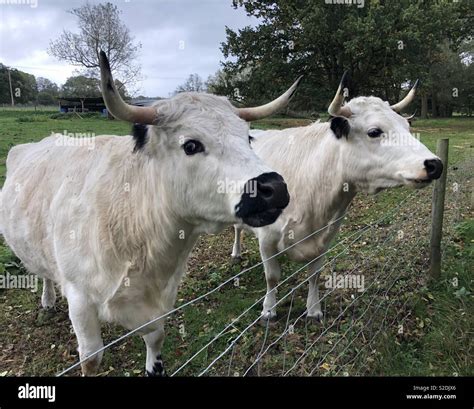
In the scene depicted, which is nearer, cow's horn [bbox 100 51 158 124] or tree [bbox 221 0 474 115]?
cow's horn [bbox 100 51 158 124]

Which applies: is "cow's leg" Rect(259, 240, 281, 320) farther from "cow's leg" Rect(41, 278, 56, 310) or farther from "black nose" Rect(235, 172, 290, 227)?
"cow's leg" Rect(41, 278, 56, 310)

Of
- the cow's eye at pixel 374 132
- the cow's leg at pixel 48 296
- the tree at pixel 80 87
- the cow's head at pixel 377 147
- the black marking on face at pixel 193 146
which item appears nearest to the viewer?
the black marking on face at pixel 193 146

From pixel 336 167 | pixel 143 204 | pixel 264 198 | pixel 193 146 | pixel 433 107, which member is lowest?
pixel 143 204

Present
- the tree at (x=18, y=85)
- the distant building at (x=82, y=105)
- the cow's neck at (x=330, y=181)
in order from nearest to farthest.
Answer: the cow's neck at (x=330, y=181)
the distant building at (x=82, y=105)
the tree at (x=18, y=85)

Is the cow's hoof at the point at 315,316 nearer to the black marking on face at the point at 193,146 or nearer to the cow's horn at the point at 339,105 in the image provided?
the cow's horn at the point at 339,105

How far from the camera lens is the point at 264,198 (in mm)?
2312

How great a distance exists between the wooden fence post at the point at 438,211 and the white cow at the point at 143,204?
2597mm

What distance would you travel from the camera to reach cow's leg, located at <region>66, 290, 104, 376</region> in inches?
128

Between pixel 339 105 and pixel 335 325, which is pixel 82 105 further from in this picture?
pixel 335 325

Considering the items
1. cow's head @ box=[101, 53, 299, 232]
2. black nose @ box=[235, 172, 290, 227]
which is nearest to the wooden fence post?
cow's head @ box=[101, 53, 299, 232]

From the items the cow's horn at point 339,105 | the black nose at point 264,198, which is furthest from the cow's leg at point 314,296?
the black nose at point 264,198

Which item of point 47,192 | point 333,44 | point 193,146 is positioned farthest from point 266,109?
point 333,44

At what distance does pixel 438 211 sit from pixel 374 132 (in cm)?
155

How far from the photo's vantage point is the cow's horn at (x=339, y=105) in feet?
12.7
